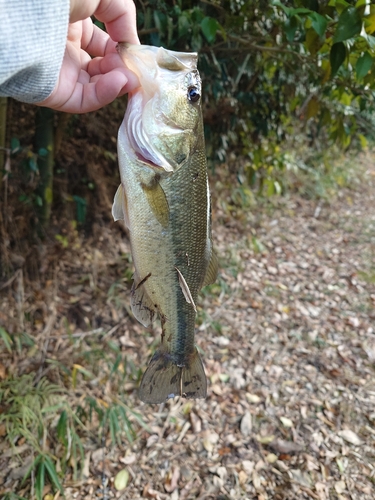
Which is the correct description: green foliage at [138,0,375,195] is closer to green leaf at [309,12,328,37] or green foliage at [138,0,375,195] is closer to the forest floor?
green leaf at [309,12,328,37]

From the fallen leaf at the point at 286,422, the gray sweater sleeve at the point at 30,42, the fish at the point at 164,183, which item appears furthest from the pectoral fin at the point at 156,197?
the fallen leaf at the point at 286,422

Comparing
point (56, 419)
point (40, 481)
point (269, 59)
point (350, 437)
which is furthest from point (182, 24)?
point (350, 437)

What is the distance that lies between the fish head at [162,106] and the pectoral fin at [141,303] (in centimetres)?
40

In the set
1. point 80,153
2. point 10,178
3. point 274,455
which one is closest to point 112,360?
point 274,455

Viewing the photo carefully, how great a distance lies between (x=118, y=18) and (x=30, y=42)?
1.46ft

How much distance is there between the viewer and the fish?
126 cm

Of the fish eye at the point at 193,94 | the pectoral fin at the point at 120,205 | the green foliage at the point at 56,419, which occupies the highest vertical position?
the fish eye at the point at 193,94

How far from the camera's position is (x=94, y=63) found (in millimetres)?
1429

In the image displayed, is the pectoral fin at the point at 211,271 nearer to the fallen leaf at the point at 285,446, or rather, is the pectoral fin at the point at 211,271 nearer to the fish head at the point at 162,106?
the fish head at the point at 162,106

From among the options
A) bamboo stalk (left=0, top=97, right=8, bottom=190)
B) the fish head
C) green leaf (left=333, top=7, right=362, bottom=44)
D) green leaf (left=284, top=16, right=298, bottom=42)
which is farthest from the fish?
bamboo stalk (left=0, top=97, right=8, bottom=190)

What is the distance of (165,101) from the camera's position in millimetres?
1277

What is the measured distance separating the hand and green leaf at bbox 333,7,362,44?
778mm

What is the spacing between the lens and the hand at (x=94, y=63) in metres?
1.21

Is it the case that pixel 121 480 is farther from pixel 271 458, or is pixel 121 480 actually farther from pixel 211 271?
pixel 211 271
